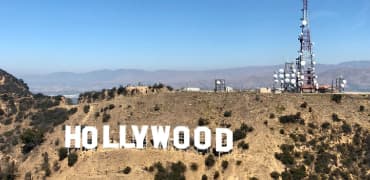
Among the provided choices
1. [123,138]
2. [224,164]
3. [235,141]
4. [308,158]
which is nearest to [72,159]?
[123,138]

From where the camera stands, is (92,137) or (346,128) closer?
(346,128)

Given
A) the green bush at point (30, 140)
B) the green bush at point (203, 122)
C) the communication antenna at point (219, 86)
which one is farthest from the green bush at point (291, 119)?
the green bush at point (30, 140)

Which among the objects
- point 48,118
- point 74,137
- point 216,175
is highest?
point 48,118

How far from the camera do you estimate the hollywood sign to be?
76562 mm

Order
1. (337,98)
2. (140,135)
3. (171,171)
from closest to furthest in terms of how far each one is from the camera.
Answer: (171,171) → (140,135) → (337,98)

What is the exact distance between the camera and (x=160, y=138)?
79062 mm

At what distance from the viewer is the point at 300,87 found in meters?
94.4

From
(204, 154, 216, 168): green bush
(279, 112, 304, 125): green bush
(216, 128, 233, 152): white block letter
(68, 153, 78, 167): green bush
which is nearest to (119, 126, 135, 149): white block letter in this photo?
(68, 153, 78, 167): green bush

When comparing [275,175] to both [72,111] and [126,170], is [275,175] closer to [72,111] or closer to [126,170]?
[126,170]

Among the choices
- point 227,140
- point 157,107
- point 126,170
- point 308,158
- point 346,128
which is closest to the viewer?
point 308,158

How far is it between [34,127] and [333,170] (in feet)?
181

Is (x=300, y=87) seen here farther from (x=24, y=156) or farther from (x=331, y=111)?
(x=24, y=156)

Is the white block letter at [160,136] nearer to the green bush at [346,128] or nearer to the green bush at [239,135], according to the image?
the green bush at [239,135]

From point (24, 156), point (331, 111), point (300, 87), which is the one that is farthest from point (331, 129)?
point (24, 156)
